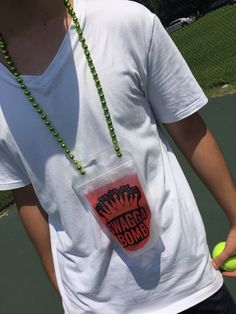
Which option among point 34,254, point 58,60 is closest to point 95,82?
point 58,60

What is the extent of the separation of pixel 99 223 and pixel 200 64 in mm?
7457

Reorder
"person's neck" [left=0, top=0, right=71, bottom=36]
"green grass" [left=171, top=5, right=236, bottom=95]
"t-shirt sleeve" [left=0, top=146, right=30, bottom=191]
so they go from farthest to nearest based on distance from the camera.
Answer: "green grass" [left=171, top=5, right=236, bottom=95] < "t-shirt sleeve" [left=0, top=146, right=30, bottom=191] < "person's neck" [left=0, top=0, right=71, bottom=36]

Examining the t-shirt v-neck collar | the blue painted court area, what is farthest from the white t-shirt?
the blue painted court area

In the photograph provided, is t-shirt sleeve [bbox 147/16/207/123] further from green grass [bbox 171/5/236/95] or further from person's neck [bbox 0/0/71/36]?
green grass [bbox 171/5/236/95]

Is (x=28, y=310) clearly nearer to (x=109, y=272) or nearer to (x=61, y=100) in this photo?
(x=109, y=272)

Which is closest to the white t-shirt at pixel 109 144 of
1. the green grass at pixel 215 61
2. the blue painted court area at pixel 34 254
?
the blue painted court area at pixel 34 254

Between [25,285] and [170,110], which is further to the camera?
[25,285]

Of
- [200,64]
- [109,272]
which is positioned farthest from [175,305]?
[200,64]

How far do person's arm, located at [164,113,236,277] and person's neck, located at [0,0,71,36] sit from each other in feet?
1.09

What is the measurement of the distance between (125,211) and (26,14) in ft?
1.37

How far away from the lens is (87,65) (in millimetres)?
1028

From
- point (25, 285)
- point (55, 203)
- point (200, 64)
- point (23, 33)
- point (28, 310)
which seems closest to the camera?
point (23, 33)

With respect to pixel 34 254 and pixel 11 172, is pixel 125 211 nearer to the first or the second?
pixel 11 172

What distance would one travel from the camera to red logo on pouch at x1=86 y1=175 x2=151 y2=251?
1.06 m
